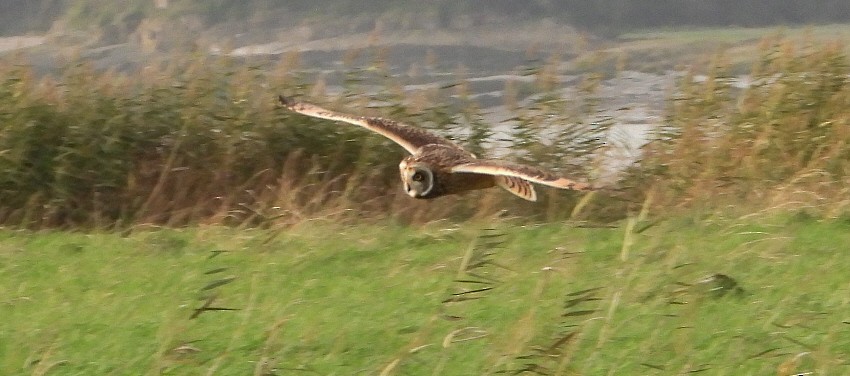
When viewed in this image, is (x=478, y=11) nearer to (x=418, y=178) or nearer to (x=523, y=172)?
(x=418, y=178)

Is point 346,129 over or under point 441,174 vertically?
under

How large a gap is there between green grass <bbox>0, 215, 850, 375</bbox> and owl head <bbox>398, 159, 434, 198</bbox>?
336 millimetres

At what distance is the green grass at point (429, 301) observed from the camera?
3.63 meters

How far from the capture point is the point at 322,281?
551 cm

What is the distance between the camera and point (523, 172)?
410 cm

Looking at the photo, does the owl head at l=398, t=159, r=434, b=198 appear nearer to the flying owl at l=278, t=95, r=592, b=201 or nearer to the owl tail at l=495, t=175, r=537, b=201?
the flying owl at l=278, t=95, r=592, b=201

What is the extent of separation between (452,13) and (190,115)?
8707 millimetres

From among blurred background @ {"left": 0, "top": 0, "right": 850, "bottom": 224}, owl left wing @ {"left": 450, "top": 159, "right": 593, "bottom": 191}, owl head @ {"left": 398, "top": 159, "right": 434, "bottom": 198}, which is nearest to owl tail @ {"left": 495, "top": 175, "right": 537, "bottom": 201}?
owl left wing @ {"left": 450, "top": 159, "right": 593, "bottom": 191}

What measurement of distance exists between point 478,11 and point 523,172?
41.0ft

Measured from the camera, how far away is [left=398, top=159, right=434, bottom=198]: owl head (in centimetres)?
505

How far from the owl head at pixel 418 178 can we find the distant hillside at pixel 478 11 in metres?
7.64

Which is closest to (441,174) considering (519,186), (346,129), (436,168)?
(436,168)

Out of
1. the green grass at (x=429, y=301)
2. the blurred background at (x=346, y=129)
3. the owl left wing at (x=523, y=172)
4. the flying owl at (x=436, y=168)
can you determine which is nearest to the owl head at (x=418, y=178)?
the flying owl at (x=436, y=168)

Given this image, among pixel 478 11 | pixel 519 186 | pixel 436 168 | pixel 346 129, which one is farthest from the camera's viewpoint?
pixel 478 11
